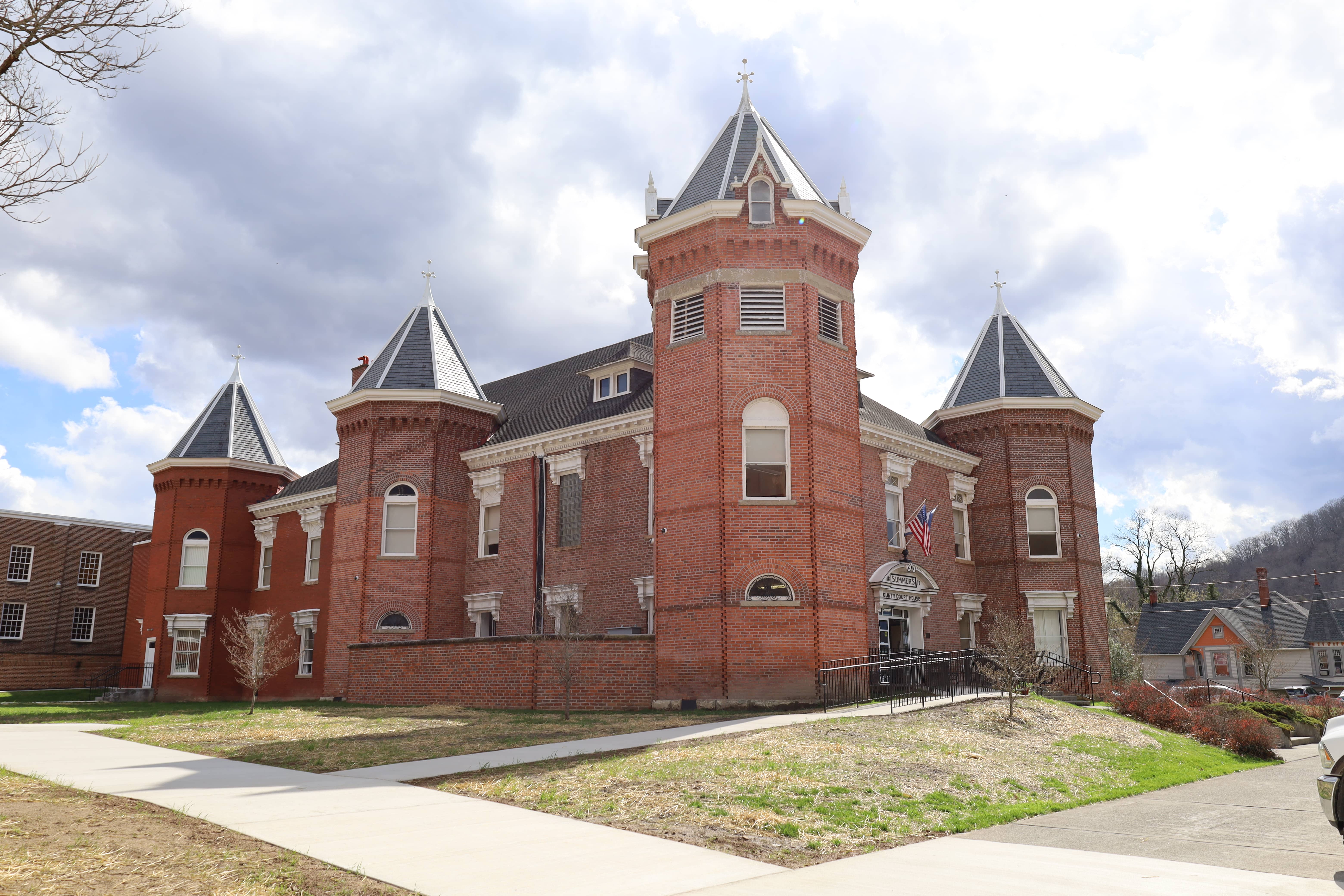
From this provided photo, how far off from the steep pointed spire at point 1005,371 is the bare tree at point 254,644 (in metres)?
25.0

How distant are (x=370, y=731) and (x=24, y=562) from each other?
43.1 m

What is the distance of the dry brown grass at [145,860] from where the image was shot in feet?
20.9

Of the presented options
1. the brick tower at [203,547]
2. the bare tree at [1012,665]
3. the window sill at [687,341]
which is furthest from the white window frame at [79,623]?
the bare tree at [1012,665]

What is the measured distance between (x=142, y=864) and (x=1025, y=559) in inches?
1173

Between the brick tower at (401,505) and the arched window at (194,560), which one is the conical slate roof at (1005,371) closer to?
the brick tower at (401,505)

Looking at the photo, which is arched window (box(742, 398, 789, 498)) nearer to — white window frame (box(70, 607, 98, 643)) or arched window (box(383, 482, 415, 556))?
arched window (box(383, 482, 415, 556))

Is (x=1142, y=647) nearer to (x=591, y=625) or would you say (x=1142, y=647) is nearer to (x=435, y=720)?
(x=591, y=625)

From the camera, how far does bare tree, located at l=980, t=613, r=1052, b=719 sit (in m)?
18.4

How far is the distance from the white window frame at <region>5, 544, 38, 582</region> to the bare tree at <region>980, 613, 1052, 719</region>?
Result: 47502 mm

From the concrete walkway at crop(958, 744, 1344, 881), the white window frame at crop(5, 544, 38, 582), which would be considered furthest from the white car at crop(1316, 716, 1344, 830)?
the white window frame at crop(5, 544, 38, 582)

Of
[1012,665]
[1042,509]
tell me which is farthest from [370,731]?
[1042,509]

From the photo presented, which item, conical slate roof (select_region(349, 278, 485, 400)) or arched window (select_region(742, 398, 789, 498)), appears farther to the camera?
conical slate roof (select_region(349, 278, 485, 400))

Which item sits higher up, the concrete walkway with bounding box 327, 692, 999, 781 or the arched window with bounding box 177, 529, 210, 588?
the arched window with bounding box 177, 529, 210, 588

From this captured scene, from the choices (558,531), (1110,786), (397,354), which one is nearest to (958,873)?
(1110,786)
